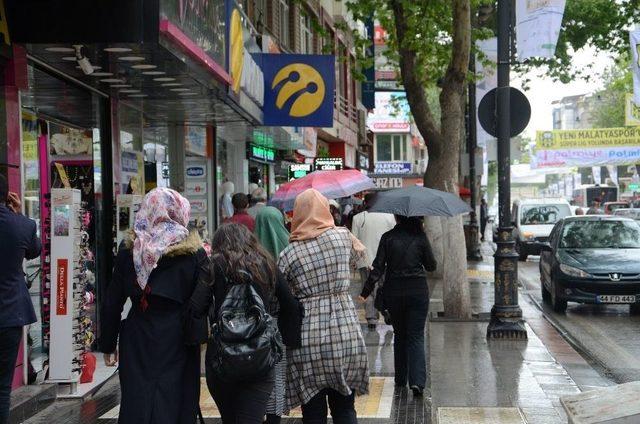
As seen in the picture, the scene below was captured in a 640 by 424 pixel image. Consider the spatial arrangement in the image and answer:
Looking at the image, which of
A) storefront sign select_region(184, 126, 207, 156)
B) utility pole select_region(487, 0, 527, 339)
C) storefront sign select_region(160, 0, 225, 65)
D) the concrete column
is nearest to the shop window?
storefront sign select_region(184, 126, 207, 156)

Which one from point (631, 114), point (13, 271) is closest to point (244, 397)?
point (13, 271)

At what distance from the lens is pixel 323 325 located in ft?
19.6

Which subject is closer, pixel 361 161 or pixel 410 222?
pixel 410 222

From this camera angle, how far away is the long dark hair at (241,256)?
5332mm

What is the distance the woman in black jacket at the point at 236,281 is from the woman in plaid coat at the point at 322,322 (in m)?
0.50

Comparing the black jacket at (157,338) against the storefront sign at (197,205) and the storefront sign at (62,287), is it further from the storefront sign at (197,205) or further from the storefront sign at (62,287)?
the storefront sign at (197,205)

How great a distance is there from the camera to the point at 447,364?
10102 millimetres

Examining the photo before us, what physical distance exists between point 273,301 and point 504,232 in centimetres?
668

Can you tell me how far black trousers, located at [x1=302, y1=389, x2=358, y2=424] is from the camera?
19.9 ft

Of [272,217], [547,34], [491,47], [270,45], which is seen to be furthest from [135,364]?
[491,47]

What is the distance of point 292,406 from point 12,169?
3.80m

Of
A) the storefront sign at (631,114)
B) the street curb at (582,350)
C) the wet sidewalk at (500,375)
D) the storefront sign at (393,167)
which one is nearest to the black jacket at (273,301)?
the wet sidewalk at (500,375)

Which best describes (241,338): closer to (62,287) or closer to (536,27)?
(62,287)

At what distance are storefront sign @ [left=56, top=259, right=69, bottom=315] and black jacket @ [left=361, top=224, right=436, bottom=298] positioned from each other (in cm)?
265
